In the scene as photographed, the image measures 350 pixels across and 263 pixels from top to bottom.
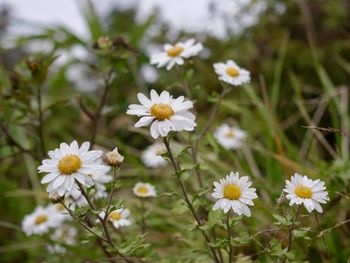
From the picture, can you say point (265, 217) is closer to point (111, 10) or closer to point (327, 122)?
point (327, 122)

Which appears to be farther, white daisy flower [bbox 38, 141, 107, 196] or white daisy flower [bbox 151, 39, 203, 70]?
white daisy flower [bbox 151, 39, 203, 70]

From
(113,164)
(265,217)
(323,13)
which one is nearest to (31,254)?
(265,217)

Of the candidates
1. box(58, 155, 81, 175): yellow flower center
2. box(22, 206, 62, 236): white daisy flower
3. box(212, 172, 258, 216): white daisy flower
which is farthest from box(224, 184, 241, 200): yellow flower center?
box(22, 206, 62, 236): white daisy flower

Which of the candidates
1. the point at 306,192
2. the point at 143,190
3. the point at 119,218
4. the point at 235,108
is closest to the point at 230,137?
the point at 235,108

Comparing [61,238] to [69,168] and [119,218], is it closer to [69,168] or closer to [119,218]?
[119,218]

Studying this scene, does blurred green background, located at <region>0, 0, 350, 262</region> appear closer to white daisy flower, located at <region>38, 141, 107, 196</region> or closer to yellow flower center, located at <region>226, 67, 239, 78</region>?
yellow flower center, located at <region>226, 67, 239, 78</region>

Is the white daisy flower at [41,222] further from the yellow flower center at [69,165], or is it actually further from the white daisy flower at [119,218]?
the yellow flower center at [69,165]

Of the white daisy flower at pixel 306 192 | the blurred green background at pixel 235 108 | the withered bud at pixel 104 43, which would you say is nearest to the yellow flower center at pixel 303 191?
the white daisy flower at pixel 306 192
